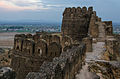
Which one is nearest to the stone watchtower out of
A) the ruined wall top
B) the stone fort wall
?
the ruined wall top

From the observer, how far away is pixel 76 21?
947 inches

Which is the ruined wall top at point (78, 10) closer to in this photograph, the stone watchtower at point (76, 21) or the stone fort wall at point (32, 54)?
the stone watchtower at point (76, 21)

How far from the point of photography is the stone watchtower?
23.8 m

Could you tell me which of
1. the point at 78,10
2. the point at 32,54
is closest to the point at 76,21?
the point at 78,10

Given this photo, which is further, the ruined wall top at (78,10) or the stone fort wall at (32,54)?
the ruined wall top at (78,10)

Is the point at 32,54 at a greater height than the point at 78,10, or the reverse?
the point at 78,10

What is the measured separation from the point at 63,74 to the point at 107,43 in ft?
36.3

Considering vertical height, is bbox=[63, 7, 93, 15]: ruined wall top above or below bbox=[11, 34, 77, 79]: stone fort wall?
above

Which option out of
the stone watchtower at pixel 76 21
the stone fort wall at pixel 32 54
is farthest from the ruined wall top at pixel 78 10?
the stone fort wall at pixel 32 54

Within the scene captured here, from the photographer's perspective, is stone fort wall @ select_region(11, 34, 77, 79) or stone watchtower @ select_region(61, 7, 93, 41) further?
stone watchtower @ select_region(61, 7, 93, 41)

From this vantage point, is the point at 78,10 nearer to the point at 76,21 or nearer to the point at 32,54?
the point at 76,21

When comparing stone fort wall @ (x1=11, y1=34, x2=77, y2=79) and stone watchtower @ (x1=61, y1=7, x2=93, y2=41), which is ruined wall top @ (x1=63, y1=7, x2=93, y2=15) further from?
stone fort wall @ (x1=11, y1=34, x2=77, y2=79)

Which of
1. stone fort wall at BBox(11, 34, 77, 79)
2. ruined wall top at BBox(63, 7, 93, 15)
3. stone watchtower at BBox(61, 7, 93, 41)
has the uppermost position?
ruined wall top at BBox(63, 7, 93, 15)

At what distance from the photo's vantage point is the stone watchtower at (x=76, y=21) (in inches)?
938
